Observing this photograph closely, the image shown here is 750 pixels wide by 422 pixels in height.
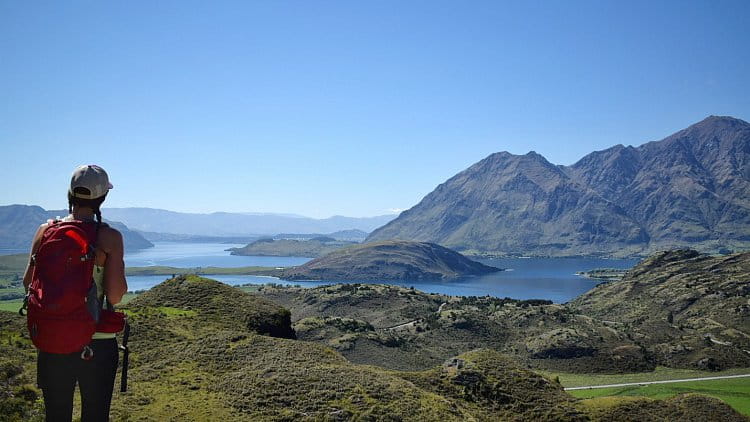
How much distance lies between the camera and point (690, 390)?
254 ft

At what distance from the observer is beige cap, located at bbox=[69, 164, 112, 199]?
602cm

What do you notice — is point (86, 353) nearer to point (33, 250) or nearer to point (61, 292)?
point (61, 292)

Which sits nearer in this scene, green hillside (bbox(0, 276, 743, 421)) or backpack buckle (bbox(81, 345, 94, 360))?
backpack buckle (bbox(81, 345, 94, 360))

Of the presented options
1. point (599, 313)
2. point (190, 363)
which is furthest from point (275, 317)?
point (599, 313)

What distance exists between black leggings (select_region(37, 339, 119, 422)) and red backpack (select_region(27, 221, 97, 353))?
0.68 ft

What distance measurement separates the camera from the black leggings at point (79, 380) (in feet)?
18.8

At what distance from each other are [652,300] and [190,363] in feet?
466

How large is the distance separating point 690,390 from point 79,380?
295 ft

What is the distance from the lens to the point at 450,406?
33250 millimetres

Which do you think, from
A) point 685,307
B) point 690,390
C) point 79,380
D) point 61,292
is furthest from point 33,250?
point 685,307

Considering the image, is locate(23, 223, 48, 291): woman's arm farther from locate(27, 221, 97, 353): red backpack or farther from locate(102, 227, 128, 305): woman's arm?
locate(102, 227, 128, 305): woman's arm

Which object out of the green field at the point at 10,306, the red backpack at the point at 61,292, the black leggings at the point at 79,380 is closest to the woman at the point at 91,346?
the black leggings at the point at 79,380

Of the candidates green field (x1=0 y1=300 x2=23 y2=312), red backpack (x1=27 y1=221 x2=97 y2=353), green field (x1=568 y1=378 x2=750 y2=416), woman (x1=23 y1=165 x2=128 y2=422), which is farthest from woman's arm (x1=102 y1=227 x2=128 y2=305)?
green field (x1=0 y1=300 x2=23 y2=312)

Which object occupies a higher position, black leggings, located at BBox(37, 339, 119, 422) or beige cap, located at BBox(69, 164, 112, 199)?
beige cap, located at BBox(69, 164, 112, 199)
